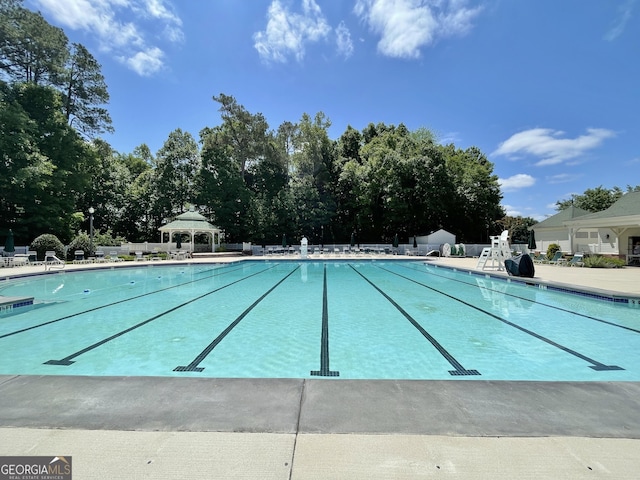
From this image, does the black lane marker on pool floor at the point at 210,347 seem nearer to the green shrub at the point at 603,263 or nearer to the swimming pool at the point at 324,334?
the swimming pool at the point at 324,334

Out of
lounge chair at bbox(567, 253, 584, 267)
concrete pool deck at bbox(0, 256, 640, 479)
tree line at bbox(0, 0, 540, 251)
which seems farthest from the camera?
tree line at bbox(0, 0, 540, 251)

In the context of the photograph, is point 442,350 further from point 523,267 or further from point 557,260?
point 557,260

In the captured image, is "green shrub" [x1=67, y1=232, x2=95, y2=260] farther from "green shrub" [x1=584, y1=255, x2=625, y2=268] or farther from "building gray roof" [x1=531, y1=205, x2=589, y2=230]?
"building gray roof" [x1=531, y1=205, x2=589, y2=230]

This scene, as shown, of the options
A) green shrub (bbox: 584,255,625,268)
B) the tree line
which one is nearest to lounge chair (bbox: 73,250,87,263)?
the tree line

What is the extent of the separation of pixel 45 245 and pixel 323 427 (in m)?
21.0

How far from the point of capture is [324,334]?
5.44 metres

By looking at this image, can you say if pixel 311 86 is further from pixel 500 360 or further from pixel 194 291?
pixel 500 360

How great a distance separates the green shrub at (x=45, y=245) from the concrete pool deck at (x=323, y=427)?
1852cm

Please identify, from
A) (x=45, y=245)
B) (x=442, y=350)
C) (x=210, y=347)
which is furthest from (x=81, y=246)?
(x=442, y=350)

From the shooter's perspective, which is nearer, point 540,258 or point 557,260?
point 557,260

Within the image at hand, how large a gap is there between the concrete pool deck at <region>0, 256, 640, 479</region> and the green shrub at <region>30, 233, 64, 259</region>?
18516mm

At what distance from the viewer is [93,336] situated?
17.0 ft

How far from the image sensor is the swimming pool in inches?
154

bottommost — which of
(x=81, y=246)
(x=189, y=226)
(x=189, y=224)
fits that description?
(x=81, y=246)
